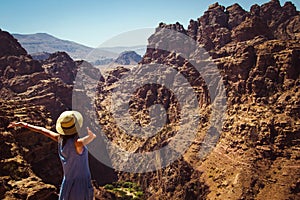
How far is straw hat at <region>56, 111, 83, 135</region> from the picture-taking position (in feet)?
16.1

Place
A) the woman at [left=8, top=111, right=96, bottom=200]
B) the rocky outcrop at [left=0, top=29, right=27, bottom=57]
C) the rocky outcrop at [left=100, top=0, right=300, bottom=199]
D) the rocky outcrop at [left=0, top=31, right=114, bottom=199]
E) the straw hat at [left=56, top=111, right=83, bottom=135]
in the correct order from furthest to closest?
the rocky outcrop at [left=0, top=29, right=27, bottom=57], the rocky outcrop at [left=100, top=0, right=300, bottom=199], the rocky outcrop at [left=0, top=31, right=114, bottom=199], the woman at [left=8, top=111, right=96, bottom=200], the straw hat at [left=56, top=111, right=83, bottom=135]

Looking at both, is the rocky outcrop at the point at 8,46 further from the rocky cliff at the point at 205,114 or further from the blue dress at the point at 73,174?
the blue dress at the point at 73,174

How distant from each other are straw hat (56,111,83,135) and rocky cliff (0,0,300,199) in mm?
15815

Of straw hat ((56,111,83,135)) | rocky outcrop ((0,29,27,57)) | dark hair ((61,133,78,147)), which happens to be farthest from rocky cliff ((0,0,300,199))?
straw hat ((56,111,83,135))

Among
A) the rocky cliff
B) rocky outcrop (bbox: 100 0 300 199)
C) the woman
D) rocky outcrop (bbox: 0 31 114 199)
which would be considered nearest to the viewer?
the woman

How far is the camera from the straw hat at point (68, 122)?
4.91 metres

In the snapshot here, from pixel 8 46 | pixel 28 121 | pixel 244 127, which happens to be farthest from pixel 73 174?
pixel 8 46

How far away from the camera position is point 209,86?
61.4 m

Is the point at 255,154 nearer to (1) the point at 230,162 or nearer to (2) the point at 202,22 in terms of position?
(1) the point at 230,162

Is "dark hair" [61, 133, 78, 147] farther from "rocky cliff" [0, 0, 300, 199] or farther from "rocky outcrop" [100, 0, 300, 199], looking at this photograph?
"rocky outcrop" [100, 0, 300, 199]

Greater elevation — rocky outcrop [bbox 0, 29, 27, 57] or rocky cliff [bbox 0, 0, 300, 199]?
rocky outcrop [bbox 0, 29, 27, 57]

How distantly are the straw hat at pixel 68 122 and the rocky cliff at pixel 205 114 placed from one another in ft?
51.9

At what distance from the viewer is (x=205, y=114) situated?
57.9 meters

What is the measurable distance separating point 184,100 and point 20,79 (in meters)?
35.0
